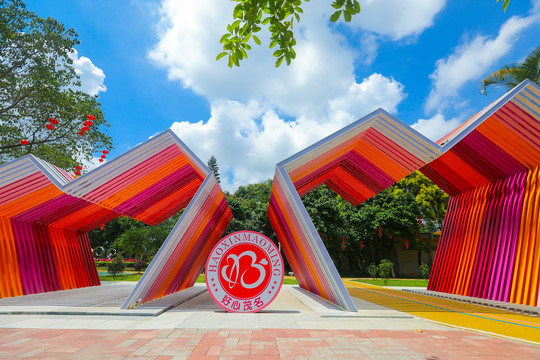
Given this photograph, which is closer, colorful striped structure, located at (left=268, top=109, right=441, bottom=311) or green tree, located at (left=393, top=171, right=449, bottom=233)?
colorful striped structure, located at (left=268, top=109, right=441, bottom=311)

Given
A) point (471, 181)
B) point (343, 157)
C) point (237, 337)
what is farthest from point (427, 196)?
point (237, 337)

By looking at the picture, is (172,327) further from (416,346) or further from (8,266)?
(8,266)

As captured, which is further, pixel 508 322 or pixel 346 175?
pixel 346 175

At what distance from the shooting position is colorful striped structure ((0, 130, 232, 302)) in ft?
28.5

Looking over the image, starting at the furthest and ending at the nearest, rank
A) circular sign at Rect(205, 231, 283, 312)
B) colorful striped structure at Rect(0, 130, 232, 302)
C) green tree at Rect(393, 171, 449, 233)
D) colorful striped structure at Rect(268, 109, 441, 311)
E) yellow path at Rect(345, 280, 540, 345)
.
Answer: green tree at Rect(393, 171, 449, 233)
colorful striped structure at Rect(0, 130, 232, 302)
colorful striped structure at Rect(268, 109, 441, 311)
circular sign at Rect(205, 231, 283, 312)
yellow path at Rect(345, 280, 540, 345)

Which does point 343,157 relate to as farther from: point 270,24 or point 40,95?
point 40,95

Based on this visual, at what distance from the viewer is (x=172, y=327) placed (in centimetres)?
602

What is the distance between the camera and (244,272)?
307 inches

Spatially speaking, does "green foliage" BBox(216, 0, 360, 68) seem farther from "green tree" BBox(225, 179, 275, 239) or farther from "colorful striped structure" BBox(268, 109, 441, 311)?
"green tree" BBox(225, 179, 275, 239)

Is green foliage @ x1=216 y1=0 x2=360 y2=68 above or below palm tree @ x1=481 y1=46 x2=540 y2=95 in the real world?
below

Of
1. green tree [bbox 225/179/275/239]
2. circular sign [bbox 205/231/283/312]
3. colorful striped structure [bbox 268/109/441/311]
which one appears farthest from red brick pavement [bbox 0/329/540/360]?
green tree [bbox 225/179/275/239]

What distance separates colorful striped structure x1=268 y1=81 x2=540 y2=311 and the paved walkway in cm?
164

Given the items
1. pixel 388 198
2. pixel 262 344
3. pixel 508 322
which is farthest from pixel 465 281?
pixel 388 198

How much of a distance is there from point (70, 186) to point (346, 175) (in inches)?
385
